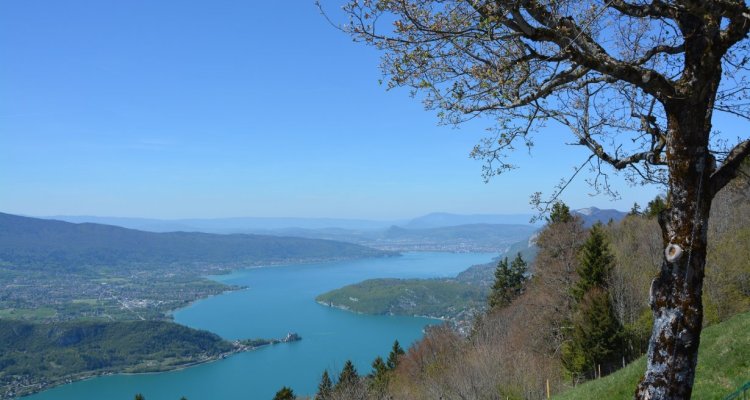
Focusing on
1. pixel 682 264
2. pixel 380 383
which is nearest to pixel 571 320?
pixel 380 383

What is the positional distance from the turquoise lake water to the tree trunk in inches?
1635

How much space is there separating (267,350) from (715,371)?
8059cm

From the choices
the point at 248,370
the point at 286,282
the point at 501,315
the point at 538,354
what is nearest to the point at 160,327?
the point at 248,370

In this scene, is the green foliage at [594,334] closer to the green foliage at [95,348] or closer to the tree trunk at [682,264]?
the tree trunk at [682,264]

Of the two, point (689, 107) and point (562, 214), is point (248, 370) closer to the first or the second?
point (562, 214)

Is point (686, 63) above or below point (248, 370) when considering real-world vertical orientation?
above

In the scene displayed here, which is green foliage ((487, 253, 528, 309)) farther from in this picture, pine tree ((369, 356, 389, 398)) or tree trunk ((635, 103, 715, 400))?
tree trunk ((635, 103, 715, 400))

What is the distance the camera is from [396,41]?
4430 mm

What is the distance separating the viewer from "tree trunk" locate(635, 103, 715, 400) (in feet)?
12.4

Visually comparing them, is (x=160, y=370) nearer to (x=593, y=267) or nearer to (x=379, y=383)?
(x=379, y=383)

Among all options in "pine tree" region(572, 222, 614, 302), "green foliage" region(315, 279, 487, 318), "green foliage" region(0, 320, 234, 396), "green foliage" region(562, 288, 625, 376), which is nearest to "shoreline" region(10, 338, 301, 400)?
"green foliage" region(0, 320, 234, 396)

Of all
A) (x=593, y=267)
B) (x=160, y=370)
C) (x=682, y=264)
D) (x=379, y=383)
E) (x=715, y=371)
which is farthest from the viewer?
(x=160, y=370)

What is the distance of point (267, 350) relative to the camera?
8294 cm

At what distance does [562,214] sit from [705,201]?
96.0 ft
